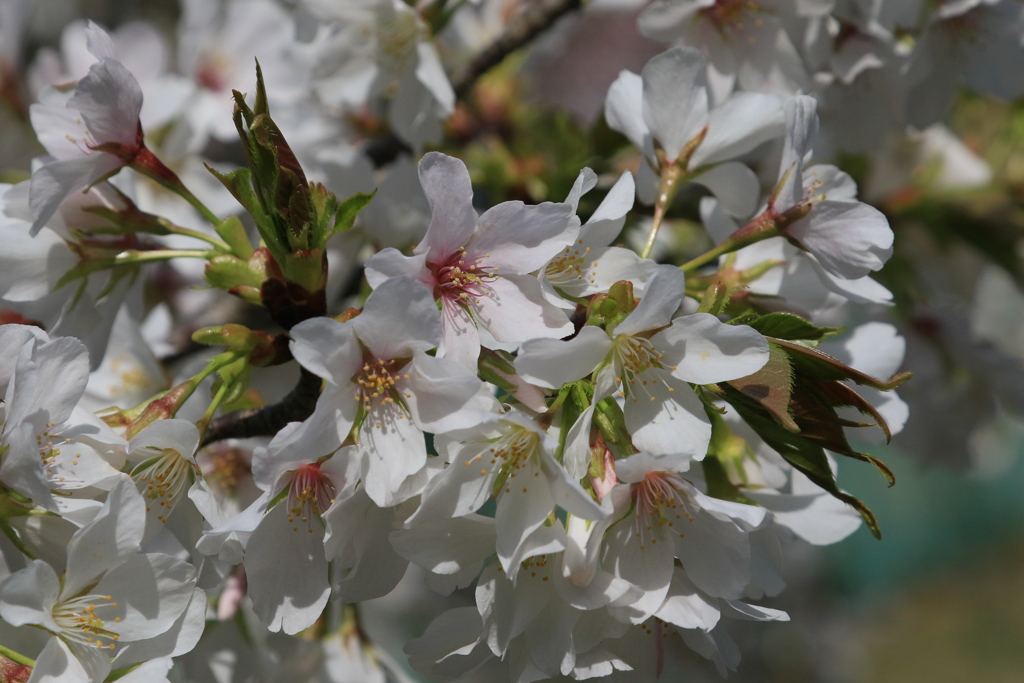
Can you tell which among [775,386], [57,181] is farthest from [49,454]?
[775,386]

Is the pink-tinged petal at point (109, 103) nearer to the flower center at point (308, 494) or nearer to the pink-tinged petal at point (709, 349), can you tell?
the flower center at point (308, 494)

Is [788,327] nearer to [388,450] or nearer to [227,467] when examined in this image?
[388,450]

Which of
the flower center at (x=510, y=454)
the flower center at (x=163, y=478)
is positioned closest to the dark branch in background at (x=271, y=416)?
the flower center at (x=163, y=478)

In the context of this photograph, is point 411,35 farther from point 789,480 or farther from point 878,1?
point 789,480

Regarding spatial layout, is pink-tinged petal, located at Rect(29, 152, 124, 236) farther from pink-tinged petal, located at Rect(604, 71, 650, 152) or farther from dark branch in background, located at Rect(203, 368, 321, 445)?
pink-tinged petal, located at Rect(604, 71, 650, 152)

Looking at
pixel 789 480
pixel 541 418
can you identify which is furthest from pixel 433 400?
pixel 789 480
